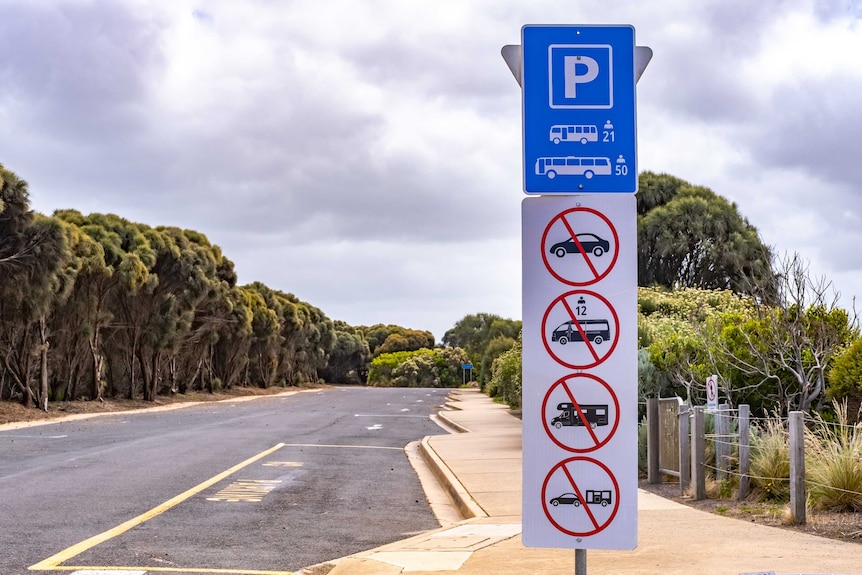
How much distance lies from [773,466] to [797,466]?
6.47 feet

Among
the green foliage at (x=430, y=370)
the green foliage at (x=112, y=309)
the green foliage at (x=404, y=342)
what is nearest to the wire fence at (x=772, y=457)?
the green foliage at (x=112, y=309)

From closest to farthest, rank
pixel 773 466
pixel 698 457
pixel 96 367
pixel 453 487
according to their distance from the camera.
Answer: pixel 773 466 < pixel 698 457 < pixel 453 487 < pixel 96 367

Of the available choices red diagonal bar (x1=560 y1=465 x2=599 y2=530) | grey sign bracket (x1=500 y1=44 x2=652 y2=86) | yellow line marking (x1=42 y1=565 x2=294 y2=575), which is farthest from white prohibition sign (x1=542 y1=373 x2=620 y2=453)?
yellow line marking (x1=42 y1=565 x2=294 y2=575)

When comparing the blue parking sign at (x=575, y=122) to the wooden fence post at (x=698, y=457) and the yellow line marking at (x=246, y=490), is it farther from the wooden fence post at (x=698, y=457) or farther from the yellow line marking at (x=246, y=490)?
the yellow line marking at (x=246, y=490)

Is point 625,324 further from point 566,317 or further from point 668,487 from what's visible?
point 668,487

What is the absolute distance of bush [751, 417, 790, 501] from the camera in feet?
35.8

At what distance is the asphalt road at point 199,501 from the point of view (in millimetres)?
8422

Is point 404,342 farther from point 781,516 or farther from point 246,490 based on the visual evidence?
point 781,516

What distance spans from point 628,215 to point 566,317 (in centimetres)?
54

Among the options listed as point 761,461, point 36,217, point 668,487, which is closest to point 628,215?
point 761,461

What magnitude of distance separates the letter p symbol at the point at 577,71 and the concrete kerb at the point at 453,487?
7233 mm

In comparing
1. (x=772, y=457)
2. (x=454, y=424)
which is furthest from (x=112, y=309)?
(x=772, y=457)

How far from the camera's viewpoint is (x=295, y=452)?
18750 mm

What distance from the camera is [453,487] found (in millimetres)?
13516
